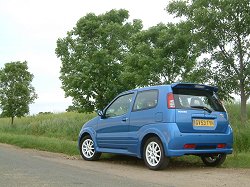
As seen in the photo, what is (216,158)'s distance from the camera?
377 inches

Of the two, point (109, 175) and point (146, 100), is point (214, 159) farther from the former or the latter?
point (109, 175)

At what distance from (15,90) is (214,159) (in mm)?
22140

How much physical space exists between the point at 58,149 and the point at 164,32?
323 inches

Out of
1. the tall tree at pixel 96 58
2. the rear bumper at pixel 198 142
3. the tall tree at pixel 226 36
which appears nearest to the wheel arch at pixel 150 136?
the rear bumper at pixel 198 142

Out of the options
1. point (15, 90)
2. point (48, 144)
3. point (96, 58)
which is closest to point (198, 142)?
point (48, 144)

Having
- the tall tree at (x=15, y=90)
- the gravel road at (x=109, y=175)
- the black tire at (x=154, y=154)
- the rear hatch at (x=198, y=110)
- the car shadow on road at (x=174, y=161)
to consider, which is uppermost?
the tall tree at (x=15, y=90)

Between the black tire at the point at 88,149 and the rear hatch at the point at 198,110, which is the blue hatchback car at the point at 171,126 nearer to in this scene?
the rear hatch at the point at 198,110

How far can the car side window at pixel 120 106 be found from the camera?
10016mm

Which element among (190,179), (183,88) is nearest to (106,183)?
(190,179)

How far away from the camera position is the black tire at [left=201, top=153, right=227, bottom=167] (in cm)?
946

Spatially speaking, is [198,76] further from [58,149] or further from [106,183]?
[106,183]

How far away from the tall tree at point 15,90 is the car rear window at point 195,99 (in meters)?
21.9

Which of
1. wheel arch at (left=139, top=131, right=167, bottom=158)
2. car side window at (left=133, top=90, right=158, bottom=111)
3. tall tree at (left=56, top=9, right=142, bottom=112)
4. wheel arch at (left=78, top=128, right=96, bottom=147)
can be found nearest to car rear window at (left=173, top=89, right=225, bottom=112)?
car side window at (left=133, top=90, right=158, bottom=111)

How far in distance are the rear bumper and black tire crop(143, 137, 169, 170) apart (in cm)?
21
